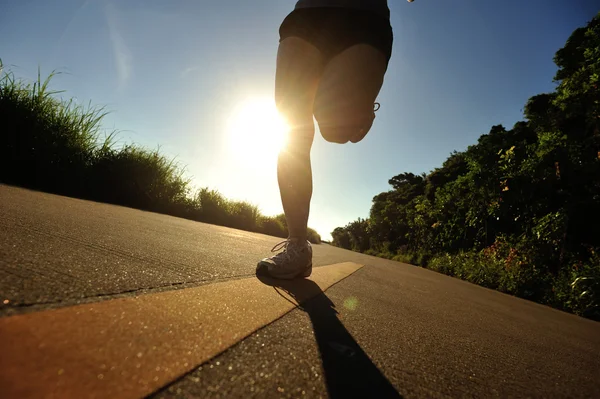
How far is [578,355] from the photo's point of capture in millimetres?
1468

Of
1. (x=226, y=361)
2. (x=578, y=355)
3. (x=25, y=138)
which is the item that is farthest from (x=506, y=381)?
(x=25, y=138)

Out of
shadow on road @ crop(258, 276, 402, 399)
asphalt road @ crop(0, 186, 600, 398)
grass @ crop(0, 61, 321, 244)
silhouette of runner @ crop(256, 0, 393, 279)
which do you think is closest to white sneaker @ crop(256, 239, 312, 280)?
silhouette of runner @ crop(256, 0, 393, 279)

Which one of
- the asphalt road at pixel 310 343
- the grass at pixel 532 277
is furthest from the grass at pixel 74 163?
the grass at pixel 532 277

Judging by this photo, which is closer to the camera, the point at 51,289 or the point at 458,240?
the point at 51,289

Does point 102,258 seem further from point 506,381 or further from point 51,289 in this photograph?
point 506,381

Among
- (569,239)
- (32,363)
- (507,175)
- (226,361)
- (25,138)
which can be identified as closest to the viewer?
(32,363)

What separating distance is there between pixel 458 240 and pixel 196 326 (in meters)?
11.8

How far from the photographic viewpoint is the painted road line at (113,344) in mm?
358

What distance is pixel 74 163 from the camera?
5.57 metres

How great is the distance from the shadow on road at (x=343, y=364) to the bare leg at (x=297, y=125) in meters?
0.71

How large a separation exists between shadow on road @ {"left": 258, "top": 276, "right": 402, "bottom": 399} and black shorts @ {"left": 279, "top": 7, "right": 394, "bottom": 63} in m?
1.51

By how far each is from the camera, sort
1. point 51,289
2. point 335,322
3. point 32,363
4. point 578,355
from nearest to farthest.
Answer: point 32,363 < point 51,289 < point 335,322 < point 578,355

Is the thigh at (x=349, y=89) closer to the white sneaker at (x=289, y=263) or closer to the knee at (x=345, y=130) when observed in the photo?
the knee at (x=345, y=130)

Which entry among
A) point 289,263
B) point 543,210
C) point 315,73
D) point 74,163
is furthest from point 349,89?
point 543,210
